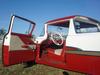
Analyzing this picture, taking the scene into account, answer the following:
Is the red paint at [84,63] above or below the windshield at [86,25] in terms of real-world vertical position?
below

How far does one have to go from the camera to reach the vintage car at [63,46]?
443 cm

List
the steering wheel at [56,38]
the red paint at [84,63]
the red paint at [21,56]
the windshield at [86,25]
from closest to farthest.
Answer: the red paint at [84,63] < the windshield at [86,25] < the red paint at [21,56] < the steering wheel at [56,38]

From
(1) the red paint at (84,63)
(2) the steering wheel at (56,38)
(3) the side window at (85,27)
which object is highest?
(3) the side window at (85,27)

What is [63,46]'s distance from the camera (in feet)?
20.3

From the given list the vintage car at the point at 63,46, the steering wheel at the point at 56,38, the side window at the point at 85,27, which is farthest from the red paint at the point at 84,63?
the steering wheel at the point at 56,38

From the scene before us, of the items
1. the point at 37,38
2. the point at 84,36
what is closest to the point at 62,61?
the point at 84,36

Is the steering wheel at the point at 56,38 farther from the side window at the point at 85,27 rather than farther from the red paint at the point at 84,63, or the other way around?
the red paint at the point at 84,63

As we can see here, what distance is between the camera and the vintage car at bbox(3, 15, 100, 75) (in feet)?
14.5

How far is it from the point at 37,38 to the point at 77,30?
259 cm

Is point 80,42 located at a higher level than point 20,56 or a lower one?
higher

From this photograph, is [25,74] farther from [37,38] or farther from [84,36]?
[84,36]

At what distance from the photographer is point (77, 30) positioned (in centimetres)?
522

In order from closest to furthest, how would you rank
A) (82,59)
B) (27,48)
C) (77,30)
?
(82,59), (77,30), (27,48)

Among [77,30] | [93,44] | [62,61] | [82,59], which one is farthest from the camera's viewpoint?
[62,61]
